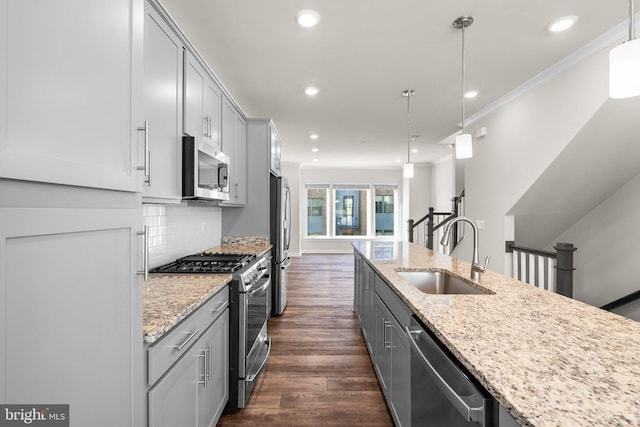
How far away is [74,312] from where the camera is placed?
2.47 feet

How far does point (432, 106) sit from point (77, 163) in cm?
404

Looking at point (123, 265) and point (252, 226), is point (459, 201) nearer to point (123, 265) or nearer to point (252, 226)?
point (252, 226)

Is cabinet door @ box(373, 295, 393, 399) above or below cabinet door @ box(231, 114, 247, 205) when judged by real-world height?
below

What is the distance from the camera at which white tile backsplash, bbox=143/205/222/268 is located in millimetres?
2297

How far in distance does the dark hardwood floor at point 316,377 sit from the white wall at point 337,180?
16.9 feet

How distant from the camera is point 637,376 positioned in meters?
0.77

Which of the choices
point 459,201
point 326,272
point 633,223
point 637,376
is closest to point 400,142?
point 459,201

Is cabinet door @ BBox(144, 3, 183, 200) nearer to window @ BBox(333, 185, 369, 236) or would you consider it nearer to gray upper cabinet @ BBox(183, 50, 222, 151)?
gray upper cabinet @ BBox(183, 50, 222, 151)

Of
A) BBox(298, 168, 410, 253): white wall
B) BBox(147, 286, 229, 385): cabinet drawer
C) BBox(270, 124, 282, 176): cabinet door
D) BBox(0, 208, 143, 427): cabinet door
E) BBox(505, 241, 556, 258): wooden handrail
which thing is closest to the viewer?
BBox(0, 208, 143, 427): cabinet door

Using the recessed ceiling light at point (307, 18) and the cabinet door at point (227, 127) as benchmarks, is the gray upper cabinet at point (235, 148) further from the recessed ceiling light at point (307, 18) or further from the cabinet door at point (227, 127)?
the recessed ceiling light at point (307, 18)

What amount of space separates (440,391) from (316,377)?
1.62 m

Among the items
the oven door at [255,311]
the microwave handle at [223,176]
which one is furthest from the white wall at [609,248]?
the microwave handle at [223,176]

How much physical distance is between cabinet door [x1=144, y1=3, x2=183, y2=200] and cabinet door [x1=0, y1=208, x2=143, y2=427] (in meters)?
0.75

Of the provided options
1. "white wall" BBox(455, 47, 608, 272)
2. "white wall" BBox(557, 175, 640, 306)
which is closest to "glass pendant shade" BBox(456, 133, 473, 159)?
"white wall" BBox(455, 47, 608, 272)
